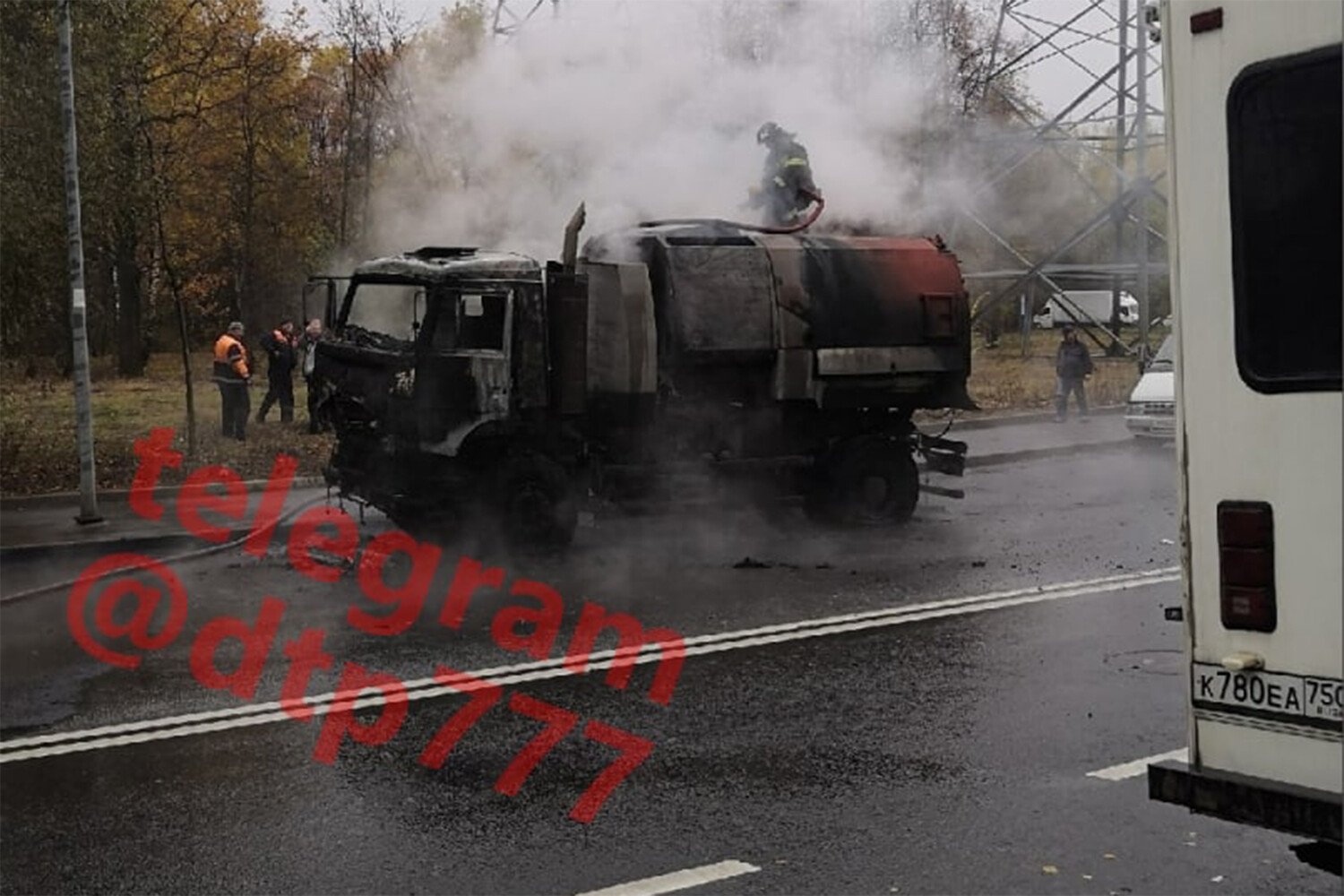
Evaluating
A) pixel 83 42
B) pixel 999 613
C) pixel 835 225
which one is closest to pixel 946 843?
pixel 999 613

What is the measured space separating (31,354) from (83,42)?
19.7ft

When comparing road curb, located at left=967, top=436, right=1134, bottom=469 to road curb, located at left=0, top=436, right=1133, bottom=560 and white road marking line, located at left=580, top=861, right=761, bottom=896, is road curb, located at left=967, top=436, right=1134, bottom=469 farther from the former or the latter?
white road marking line, located at left=580, top=861, right=761, bottom=896

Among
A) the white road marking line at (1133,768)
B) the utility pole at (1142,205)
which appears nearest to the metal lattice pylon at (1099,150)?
the utility pole at (1142,205)

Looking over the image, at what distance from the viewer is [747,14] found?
15742mm

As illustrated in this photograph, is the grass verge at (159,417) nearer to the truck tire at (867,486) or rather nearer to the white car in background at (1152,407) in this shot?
the white car in background at (1152,407)

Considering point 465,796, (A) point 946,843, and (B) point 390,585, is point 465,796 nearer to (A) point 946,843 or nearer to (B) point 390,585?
(A) point 946,843

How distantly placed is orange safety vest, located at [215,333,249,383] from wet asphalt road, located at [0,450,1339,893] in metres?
8.13

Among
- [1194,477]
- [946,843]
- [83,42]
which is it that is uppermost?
[83,42]

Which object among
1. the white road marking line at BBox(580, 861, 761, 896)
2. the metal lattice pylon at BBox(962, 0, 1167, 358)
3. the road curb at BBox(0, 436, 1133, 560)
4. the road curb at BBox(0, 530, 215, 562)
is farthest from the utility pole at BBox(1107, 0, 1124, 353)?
the white road marking line at BBox(580, 861, 761, 896)

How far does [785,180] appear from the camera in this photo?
1412 cm

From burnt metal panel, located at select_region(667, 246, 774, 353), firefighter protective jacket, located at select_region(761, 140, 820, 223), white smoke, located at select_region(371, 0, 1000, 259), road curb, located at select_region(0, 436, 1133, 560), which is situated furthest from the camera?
white smoke, located at select_region(371, 0, 1000, 259)

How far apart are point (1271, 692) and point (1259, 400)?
69 centimetres

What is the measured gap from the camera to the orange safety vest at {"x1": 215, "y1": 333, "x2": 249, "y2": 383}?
62.1ft

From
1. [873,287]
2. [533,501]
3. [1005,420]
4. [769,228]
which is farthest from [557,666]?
[1005,420]
